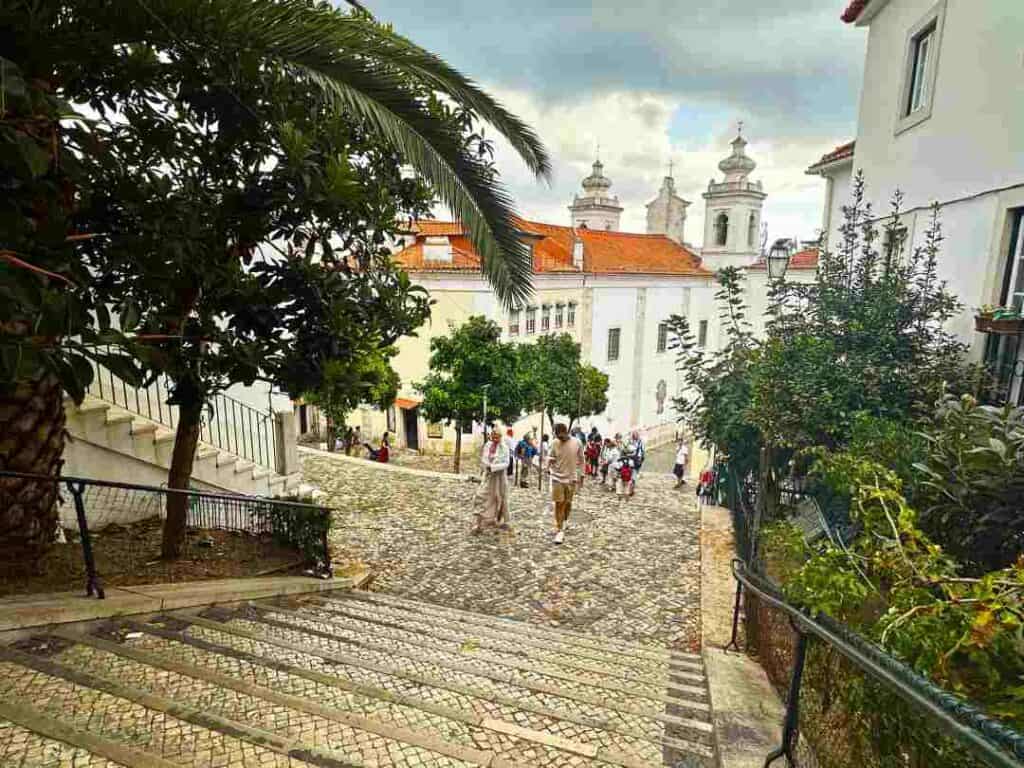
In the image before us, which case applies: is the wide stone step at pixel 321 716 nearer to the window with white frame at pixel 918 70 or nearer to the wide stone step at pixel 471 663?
the wide stone step at pixel 471 663

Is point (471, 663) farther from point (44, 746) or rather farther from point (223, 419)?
point (223, 419)

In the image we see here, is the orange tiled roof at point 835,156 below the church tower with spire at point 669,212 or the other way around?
below

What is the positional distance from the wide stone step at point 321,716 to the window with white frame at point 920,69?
27.5 ft

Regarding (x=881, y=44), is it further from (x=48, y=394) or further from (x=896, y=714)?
(x=48, y=394)

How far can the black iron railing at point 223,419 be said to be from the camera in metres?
6.90

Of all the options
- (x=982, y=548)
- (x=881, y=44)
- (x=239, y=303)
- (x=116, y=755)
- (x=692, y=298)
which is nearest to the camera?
(x=116, y=755)

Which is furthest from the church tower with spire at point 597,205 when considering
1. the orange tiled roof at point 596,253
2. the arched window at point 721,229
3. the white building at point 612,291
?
the arched window at point 721,229

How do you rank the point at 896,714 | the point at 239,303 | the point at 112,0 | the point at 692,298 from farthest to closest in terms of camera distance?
the point at 692,298
the point at 239,303
the point at 112,0
the point at 896,714

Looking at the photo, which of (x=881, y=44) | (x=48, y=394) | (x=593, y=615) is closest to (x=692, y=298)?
(x=881, y=44)

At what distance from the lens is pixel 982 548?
11.5 feet

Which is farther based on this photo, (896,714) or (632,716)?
(632,716)

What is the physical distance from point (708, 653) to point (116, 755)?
364 centimetres

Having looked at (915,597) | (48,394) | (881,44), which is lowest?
(915,597)

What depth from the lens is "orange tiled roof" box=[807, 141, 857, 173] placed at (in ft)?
37.2
